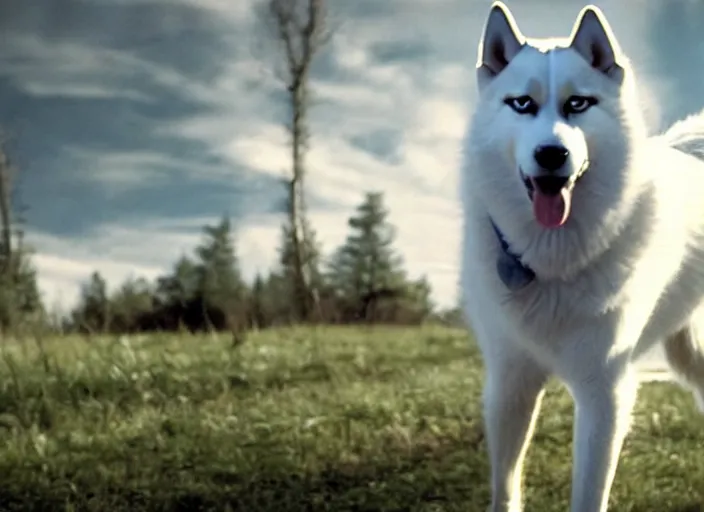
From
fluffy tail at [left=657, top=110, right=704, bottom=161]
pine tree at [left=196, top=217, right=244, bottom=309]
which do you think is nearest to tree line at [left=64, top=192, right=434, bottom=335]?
pine tree at [left=196, top=217, right=244, bottom=309]

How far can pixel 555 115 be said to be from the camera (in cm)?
146

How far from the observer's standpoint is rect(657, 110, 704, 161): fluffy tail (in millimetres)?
1904

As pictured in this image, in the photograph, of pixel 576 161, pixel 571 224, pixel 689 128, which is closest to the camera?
pixel 576 161

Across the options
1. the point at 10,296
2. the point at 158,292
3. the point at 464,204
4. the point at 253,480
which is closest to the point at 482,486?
the point at 253,480

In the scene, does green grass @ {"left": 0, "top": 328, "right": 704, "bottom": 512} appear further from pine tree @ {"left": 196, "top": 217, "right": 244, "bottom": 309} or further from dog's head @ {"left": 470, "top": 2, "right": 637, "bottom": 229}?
dog's head @ {"left": 470, "top": 2, "right": 637, "bottom": 229}

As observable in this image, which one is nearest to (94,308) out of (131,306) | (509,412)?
(131,306)

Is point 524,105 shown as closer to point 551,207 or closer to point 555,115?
point 555,115

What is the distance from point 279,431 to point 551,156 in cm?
112

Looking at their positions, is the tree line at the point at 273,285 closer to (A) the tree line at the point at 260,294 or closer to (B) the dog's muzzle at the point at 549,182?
(A) the tree line at the point at 260,294

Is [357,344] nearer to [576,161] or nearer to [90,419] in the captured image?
[90,419]

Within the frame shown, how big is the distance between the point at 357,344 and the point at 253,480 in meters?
0.98

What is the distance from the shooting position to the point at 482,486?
6.63 ft

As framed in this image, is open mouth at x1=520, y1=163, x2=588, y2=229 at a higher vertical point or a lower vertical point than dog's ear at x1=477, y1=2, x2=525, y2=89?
lower

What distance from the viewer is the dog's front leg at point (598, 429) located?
5.08 ft
